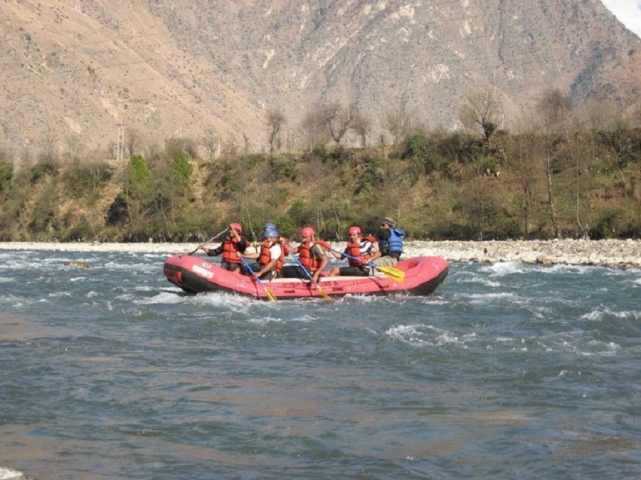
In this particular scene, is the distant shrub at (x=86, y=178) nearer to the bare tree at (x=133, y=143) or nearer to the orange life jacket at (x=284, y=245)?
the bare tree at (x=133, y=143)

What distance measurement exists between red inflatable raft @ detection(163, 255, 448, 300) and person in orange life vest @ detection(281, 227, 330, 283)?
1.13 feet

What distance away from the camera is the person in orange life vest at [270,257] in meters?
18.8

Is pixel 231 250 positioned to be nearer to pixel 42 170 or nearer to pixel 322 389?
pixel 322 389

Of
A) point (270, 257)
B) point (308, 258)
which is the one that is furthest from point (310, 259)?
point (270, 257)

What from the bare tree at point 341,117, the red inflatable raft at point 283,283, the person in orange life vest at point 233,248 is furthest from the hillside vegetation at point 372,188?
the person in orange life vest at point 233,248

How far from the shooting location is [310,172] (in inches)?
2363

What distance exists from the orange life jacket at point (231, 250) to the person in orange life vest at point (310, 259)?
3.77ft

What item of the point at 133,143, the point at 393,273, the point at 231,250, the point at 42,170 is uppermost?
the point at 133,143

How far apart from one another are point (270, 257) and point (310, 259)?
35.1 inches

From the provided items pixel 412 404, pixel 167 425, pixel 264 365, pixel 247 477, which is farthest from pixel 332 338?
pixel 247 477

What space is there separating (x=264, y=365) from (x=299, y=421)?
288cm

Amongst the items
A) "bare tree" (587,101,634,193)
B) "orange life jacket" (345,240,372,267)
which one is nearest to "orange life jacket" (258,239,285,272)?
"orange life jacket" (345,240,372,267)

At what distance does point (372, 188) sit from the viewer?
56281mm

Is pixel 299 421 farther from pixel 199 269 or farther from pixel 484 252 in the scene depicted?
pixel 484 252
